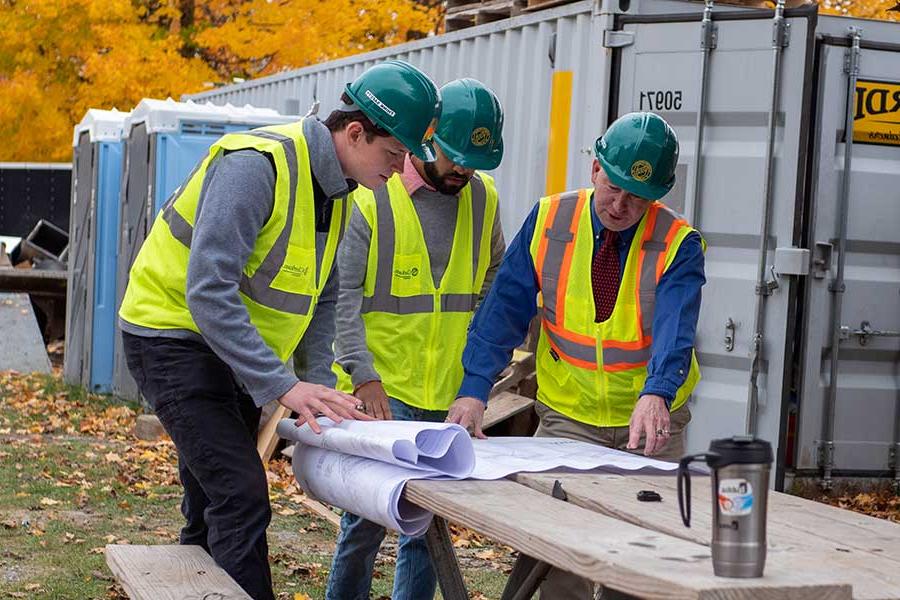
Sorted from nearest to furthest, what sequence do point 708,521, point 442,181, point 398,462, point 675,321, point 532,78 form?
1. point 708,521
2. point 398,462
3. point 675,321
4. point 442,181
5. point 532,78

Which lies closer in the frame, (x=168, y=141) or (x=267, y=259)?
(x=267, y=259)

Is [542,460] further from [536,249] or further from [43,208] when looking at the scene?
[43,208]

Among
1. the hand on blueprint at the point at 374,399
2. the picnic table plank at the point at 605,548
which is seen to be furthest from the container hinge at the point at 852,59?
the picnic table plank at the point at 605,548

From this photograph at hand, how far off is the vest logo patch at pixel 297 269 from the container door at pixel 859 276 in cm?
478

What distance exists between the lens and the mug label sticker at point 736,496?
2.96m

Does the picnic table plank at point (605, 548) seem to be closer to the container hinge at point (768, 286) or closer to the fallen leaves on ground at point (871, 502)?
the container hinge at point (768, 286)

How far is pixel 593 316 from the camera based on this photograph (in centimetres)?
512

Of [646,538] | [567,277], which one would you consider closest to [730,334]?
[567,277]

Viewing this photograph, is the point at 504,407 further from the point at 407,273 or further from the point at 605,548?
the point at 605,548

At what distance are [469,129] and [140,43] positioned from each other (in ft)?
59.6

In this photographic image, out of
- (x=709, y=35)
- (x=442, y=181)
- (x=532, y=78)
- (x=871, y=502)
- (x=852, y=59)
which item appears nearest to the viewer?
(x=442, y=181)

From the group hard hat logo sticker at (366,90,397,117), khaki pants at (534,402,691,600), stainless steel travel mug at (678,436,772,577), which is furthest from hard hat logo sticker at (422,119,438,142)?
stainless steel travel mug at (678,436,772,577)

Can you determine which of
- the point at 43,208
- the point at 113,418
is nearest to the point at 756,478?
the point at 113,418

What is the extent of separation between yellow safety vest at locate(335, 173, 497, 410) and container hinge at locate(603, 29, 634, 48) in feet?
10.8
